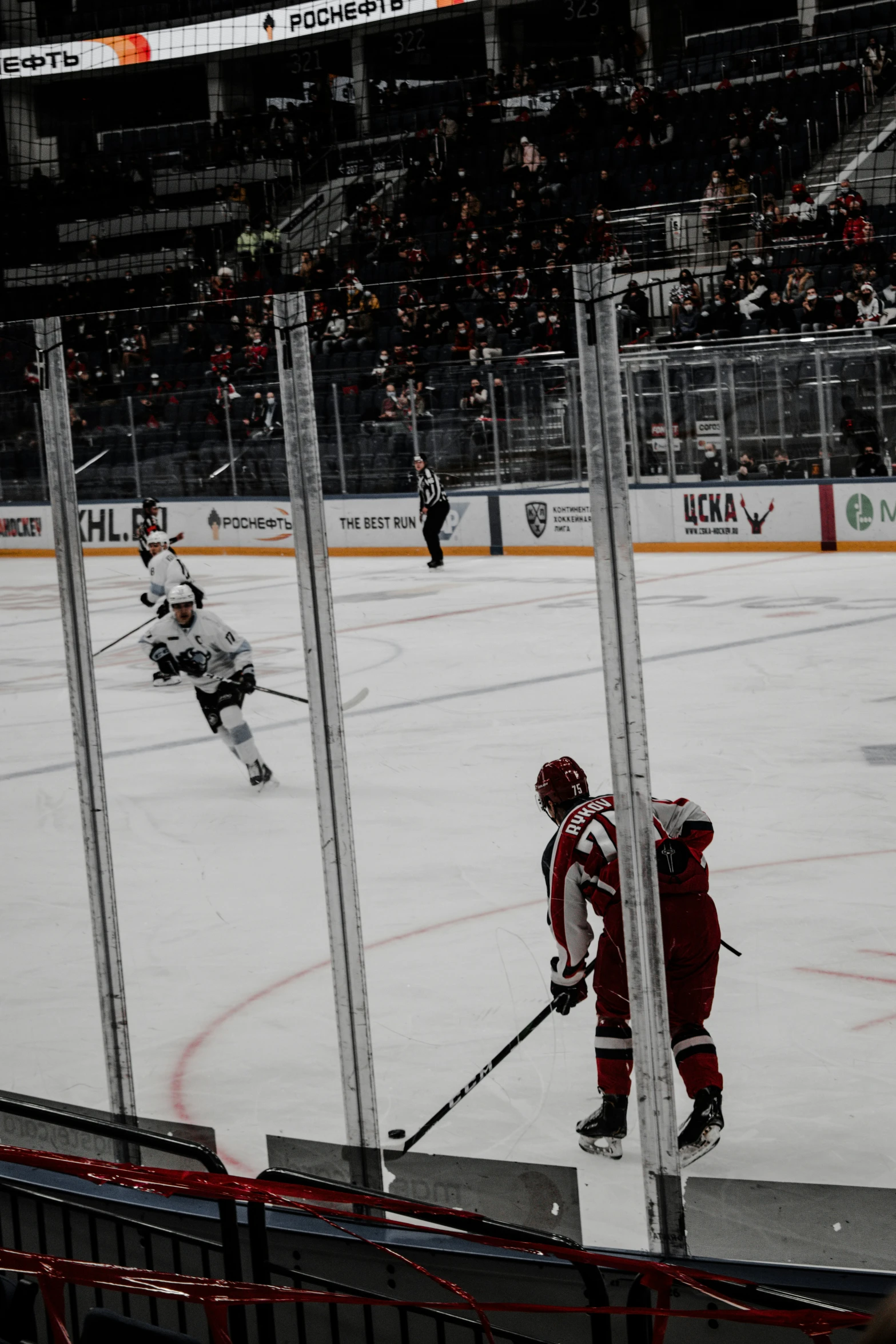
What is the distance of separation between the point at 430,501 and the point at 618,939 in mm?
2576

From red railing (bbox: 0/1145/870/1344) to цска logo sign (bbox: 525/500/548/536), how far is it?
17.9 feet

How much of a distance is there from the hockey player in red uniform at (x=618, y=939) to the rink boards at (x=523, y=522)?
2.17ft

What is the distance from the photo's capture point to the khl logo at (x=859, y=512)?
13.0 metres

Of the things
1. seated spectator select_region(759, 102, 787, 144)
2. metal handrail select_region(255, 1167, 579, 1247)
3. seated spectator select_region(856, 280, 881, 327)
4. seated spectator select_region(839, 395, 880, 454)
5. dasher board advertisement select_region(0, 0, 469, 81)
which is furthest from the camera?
seated spectator select_region(839, 395, 880, 454)

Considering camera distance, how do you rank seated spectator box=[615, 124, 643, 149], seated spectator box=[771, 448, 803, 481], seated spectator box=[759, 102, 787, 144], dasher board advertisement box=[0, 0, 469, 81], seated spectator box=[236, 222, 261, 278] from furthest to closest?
seated spectator box=[771, 448, 803, 481] < dasher board advertisement box=[0, 0, 469, 81] < seated spectator box=[615, 124, 643, 149] < seated spectator box=[759, 102, 787, 144] < seated spectator box=[236, 222, 261, 278]

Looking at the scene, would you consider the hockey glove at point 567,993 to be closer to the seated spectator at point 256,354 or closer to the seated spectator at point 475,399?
the seated spectator at point 256,354

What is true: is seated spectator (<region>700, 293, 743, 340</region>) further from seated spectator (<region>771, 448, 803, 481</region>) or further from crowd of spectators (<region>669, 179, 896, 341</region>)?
seated spectator (<region>771, 448, 803, 481</region>)

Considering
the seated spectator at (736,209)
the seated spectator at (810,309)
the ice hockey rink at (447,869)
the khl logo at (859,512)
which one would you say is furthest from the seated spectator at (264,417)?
the khl logo at (859,512)

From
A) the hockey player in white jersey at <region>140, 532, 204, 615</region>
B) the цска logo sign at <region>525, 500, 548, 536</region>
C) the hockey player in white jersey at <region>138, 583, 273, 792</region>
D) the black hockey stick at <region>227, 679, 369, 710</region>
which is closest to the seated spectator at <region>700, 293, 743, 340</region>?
the hockey player in white jersey at <region>140, 532, 204, 615</region>

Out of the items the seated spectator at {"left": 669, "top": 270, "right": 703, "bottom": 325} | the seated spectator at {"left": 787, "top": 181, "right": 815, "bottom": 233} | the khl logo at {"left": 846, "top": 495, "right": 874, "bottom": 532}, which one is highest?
the seated spectator at {"left": 787, "top": 181, "right": 815, "bottom": 233}

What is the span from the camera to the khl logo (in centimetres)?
1297

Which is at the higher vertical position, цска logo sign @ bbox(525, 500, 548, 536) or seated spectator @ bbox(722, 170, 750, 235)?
seated spectator @ bbox(722, 170, 750, 235)

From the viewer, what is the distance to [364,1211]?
111 inches

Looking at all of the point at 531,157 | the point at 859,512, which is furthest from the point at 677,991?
the point at 859,512
